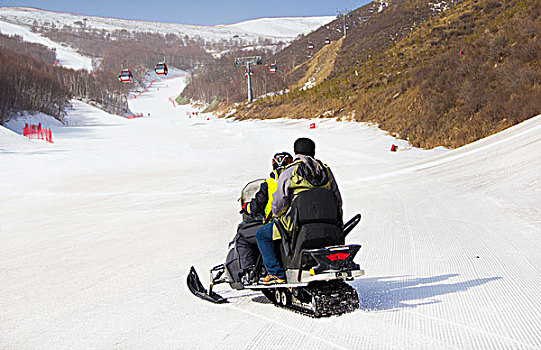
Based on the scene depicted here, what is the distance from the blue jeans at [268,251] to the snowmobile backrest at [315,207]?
1.43 ft

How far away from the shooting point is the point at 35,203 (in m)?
12.5

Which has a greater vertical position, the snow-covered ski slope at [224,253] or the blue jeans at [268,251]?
the blue jeans at [268,251]

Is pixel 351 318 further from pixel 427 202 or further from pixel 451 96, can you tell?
pixel 451 96

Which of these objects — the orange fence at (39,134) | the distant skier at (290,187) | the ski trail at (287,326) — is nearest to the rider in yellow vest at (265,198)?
the distant skier at (290,187)

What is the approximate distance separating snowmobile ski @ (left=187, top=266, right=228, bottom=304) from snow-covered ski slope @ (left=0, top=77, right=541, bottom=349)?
0.32ft

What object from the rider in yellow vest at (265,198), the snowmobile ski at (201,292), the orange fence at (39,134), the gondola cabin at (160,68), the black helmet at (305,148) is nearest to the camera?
the black helmet at (305,148)

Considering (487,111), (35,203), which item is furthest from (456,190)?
(35,203)

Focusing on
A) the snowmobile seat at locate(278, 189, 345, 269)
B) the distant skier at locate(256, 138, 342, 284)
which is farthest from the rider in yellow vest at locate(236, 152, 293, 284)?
the snowmobile seat at locate(278, 189, 345, 269)

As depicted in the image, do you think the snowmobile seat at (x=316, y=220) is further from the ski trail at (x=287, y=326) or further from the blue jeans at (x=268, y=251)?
the ski trail at (x=287, y=326)

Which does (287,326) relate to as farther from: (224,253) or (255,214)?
(224,253)

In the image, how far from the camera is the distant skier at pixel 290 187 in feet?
12.3

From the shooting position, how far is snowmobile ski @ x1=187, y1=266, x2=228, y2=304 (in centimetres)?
470

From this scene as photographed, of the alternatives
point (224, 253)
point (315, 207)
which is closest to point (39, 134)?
point (224, 253)

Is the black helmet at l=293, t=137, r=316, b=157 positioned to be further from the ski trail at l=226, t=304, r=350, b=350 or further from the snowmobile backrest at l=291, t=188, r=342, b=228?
the ski trail at l=226, t=304, r=350, b=350
